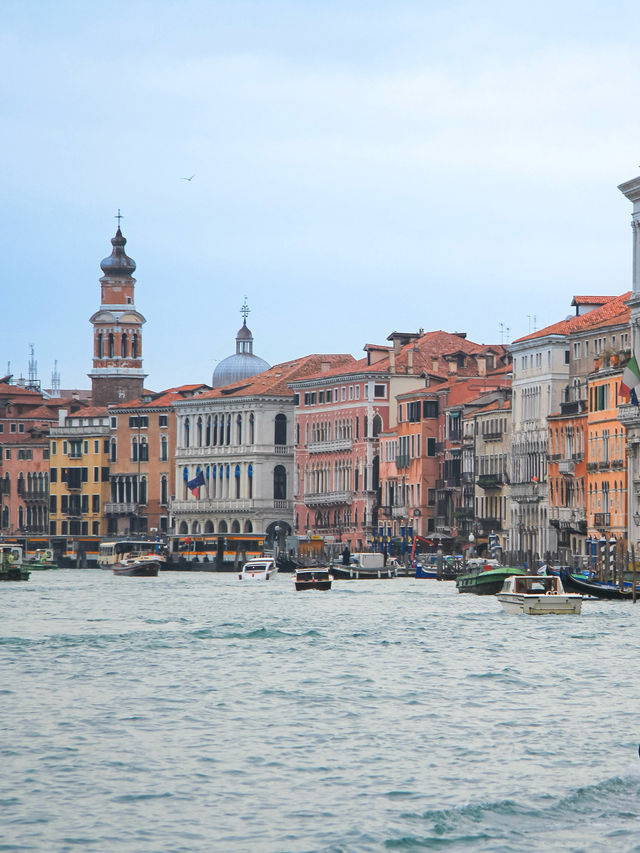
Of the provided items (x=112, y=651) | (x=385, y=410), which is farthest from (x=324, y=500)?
(x=112, y=651)

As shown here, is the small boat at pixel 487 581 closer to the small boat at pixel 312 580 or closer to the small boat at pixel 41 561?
the small boat at pixel 312 580

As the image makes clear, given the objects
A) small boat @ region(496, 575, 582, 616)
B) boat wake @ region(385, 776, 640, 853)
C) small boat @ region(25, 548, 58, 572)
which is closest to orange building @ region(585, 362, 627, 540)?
small boat @ region(25, 548, 58, 572)

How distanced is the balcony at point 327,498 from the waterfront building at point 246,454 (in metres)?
3.16

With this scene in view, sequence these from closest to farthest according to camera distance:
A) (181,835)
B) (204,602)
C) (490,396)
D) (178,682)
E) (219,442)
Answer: (181,835)
(178,682)
(204,602)
(490,396)
(219,442)

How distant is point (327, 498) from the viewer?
372ft

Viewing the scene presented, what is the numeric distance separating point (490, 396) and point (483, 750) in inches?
3004

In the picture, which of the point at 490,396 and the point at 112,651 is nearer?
the point at 112,651

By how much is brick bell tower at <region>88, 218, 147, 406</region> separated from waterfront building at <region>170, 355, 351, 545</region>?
10501 millimetres

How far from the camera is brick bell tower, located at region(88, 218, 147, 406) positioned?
133 meters

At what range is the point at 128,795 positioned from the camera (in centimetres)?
2000

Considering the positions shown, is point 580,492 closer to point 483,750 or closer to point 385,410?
point 385,410

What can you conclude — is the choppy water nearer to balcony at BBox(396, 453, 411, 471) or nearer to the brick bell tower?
balcony at BBox(396, 453, 411, 471)

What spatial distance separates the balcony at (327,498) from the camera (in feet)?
365

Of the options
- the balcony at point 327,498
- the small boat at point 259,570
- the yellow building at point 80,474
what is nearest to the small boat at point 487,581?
the small boat at point 259,570
